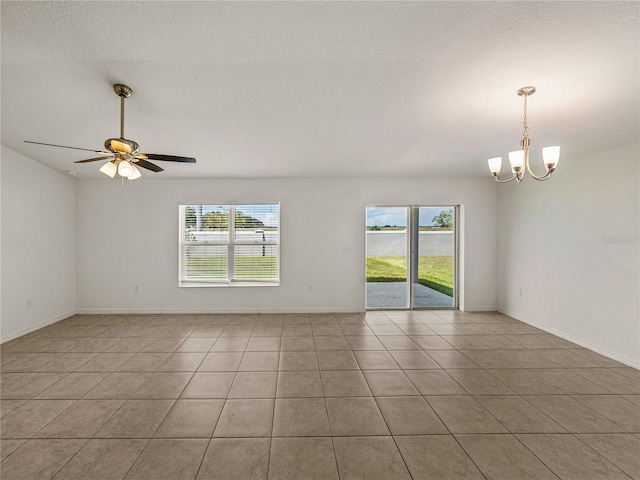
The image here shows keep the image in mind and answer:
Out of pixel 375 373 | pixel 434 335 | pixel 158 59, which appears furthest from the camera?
pixel 434 335

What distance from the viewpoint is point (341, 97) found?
2.62m

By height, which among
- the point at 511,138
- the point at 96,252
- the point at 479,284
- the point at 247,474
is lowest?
the point at 247,474

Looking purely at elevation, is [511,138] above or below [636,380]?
above

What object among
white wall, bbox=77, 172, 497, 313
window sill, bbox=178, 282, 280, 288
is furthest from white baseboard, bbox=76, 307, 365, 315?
window sill, bbox=178, 282, 280, 288

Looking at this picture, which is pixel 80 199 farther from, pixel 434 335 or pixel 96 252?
pixel 434 335

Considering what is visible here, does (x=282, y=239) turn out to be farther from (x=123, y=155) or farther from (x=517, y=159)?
(x=517, y=159)

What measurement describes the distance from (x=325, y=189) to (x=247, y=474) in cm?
418

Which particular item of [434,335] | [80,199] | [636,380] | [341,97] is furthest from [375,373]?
[80,199]

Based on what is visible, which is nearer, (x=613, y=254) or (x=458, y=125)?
(x=458, y=125)

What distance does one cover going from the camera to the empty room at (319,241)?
179 centimetres

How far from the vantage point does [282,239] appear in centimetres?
511

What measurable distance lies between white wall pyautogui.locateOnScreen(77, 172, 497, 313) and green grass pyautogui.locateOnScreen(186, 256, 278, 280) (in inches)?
9.8

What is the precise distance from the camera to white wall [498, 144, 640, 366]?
314 centimetres

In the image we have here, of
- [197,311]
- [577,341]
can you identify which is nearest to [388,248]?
[577,341]
